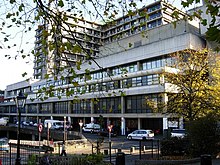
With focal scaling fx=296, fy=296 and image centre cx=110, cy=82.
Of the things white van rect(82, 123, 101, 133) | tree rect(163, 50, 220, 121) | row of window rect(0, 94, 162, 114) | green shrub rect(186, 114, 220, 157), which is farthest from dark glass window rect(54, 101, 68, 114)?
green shrub rect(186, 114, 220, 157)

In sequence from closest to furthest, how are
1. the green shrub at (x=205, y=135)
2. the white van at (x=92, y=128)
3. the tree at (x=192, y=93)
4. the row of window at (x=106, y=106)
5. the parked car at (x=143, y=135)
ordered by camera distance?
1. the green shrub at (x=205, y=135)
2. the tree at (x=192, y=93)
3. the parked car at (x=143, y=135)
4. the row of window at (x=106, y=106)
5. the white van at (x=92, y=128)

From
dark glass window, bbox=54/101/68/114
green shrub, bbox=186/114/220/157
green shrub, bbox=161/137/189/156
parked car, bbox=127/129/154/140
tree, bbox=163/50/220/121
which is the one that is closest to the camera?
green shrub, bbox=186/114/220/157

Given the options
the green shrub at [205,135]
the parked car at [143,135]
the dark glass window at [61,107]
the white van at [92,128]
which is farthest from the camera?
the dark glass window at [61,107]

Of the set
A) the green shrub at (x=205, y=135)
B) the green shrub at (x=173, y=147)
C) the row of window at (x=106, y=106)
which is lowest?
the green shrub at (x=173, y=147)

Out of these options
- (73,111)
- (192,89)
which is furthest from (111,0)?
(73,111)

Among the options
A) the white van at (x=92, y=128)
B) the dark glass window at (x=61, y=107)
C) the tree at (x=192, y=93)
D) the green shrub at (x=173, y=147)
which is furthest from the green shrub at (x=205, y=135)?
the dark glass window at (x=61, y=107)

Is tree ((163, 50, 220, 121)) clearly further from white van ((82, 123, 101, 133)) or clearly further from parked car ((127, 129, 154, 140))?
white van ((82, 123, 101, 133))

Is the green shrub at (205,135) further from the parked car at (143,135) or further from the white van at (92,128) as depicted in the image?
the white van at (92,128)

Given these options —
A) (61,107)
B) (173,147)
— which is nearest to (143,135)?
(173,147)

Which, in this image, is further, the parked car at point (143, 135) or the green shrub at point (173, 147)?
the parked car at point (143, 135)

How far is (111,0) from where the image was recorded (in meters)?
7.88

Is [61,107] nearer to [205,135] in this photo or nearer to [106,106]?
[106,106]

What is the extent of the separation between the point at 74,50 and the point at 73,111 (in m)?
67.5

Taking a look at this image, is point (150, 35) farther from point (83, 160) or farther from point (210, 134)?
point (83, 160)
